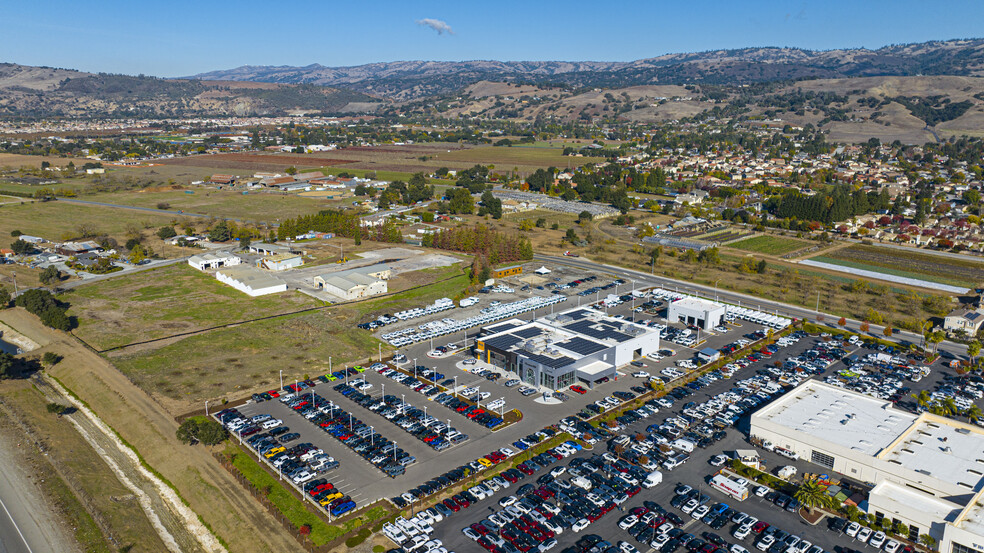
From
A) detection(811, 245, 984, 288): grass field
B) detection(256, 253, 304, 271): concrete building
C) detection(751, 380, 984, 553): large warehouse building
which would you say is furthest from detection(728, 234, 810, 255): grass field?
detection(256, 253, 304, 271): concrete building

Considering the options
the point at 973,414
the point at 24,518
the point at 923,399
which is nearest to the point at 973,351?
the point at 923,399

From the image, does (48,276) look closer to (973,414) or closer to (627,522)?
(627,522)

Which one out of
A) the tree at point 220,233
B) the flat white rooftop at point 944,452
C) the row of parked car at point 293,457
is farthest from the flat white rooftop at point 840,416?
the tree at point 220,233

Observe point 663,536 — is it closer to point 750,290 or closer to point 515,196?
point 750,290

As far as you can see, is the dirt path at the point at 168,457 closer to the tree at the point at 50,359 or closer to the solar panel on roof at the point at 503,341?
the tree at the point at 50,359

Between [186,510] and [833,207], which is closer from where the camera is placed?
[186,510]

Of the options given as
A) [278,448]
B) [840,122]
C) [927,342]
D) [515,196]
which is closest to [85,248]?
[278,448]
